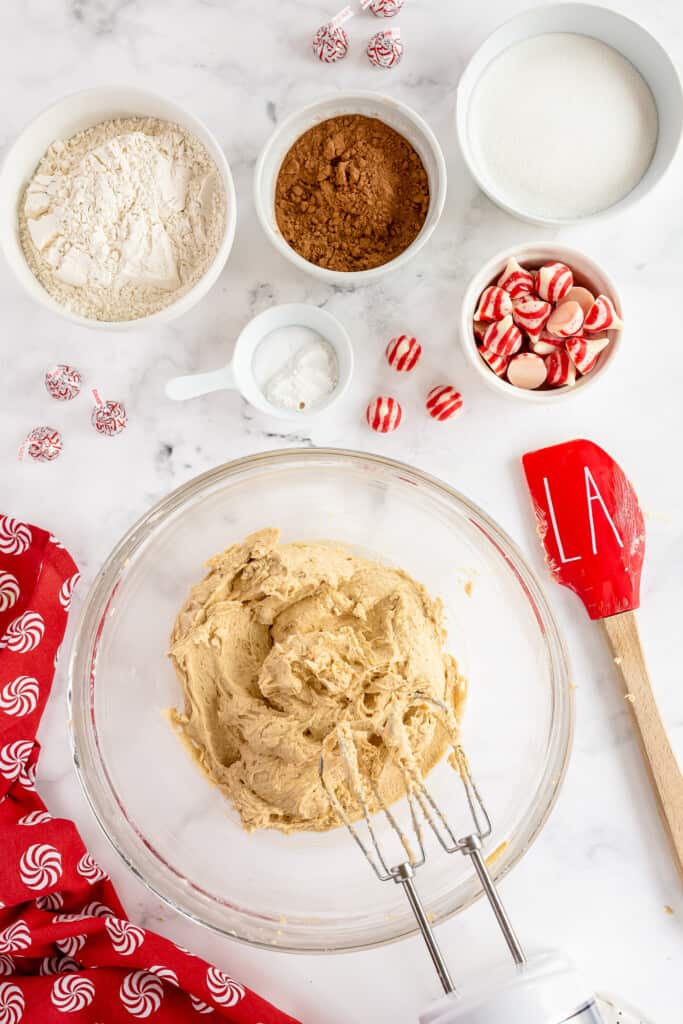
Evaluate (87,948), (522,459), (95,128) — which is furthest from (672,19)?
(87,948)

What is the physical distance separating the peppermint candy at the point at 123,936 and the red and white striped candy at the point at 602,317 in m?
1.11

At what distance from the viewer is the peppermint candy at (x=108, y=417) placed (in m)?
1.38

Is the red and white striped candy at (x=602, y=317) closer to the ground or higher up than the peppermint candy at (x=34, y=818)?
higher up

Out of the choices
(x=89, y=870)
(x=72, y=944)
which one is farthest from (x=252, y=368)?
(x=72, y=944)

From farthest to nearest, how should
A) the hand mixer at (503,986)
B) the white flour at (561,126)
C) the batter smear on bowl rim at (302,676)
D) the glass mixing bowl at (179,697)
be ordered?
the white flour at (561,126) → the glass mixing bowl at (179,697) → the batter smear on bowl rim at (302,676) → the hand mixer at (503,986)

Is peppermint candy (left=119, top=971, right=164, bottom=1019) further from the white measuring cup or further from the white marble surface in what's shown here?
the white measuring cup

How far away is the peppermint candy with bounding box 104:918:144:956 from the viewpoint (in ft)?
4.32

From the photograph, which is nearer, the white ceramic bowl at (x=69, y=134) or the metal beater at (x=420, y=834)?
the metal beater at (x=420, y=834)

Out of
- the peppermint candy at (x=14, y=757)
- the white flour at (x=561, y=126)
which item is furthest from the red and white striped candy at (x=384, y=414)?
the peppermint candy at (x=14, y=757)

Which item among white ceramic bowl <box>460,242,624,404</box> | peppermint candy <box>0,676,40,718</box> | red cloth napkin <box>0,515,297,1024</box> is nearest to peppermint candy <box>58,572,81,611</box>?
red cloth napkin <box>0,515,297,1024</box>

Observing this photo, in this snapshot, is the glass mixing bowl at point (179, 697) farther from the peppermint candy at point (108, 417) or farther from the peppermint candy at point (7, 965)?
the peppermint candy at point (7, 965)

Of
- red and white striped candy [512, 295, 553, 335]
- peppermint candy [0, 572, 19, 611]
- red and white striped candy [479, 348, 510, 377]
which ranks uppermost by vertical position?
red and white striped candy [512, 295, 553, 335]

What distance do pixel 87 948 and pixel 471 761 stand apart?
25.2 inches

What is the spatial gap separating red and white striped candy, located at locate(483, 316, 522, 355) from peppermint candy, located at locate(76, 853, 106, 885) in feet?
3.21
